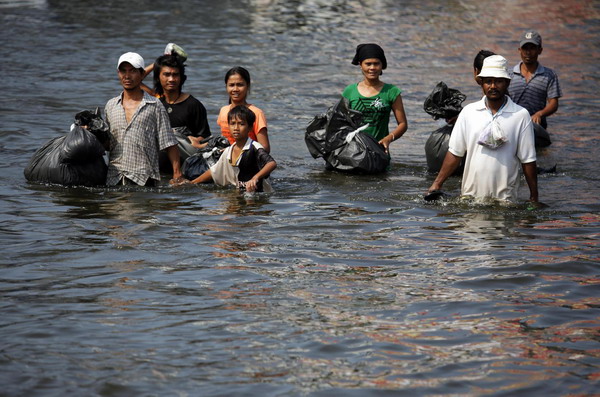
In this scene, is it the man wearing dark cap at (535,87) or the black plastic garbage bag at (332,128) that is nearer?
the black plastic garbage bag at (332,128)

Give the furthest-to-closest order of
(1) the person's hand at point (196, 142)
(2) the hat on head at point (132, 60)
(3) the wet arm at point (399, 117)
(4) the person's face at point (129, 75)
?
(1) the person's hand at point (196, 142) < (3) the wet arm at point (399, 117) < (4) the person's face at point (129, 75) < (2) the hat on head at point (132, 60)

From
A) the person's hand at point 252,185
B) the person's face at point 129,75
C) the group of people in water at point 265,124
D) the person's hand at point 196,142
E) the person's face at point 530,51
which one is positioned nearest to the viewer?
the group of people in water at point 265,124

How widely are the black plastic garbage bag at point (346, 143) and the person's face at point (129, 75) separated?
2.24m

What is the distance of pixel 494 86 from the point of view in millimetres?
8258

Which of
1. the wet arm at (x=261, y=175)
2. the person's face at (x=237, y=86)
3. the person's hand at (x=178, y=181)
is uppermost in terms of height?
the person's face at (x=237, y=86)

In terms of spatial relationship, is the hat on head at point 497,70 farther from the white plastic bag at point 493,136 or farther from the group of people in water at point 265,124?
the white plastic bag at point 493,136

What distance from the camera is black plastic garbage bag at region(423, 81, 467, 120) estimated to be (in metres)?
10.6

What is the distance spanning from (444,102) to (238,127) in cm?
237

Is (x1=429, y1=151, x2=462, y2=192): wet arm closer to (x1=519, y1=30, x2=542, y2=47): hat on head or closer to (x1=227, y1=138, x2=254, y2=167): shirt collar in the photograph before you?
(x1=227, y1=138, x2=254, y2=167): shirt collar

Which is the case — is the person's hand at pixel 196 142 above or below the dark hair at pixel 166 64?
below

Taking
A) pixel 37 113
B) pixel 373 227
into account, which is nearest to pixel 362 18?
pixel 37 113

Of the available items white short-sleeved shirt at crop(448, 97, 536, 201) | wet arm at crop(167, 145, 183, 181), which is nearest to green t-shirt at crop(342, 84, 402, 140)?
wet arm at crop(167, 145, 183, 181)

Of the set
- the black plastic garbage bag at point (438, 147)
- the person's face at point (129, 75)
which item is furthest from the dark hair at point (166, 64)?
the black plastic garbage bag at point (438, 147)

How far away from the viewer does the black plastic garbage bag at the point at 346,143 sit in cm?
1075
